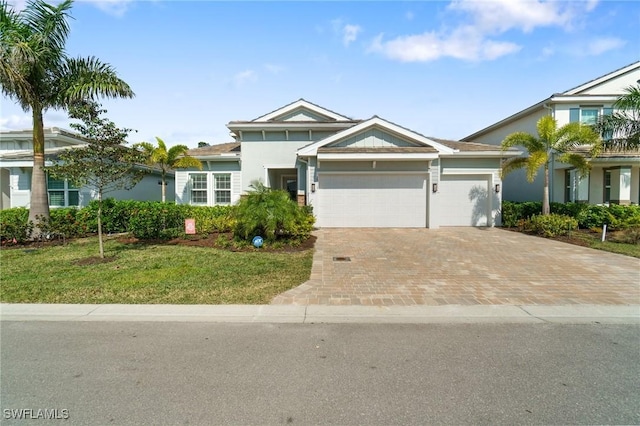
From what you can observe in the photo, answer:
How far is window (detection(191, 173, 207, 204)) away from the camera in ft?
58.3

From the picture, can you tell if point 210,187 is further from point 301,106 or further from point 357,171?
point 357,171

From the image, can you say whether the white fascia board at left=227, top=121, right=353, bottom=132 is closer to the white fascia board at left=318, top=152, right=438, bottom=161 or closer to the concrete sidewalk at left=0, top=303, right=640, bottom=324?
the white fascia board at left=318, top=152, right=438, bottom=161

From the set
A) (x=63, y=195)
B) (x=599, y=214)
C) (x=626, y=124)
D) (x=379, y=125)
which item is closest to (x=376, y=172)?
(x=379, y=125)

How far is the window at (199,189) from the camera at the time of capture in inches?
700

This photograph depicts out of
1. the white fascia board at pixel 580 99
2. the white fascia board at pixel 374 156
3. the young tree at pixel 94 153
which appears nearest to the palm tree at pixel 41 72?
the young tree at pixel 94 153

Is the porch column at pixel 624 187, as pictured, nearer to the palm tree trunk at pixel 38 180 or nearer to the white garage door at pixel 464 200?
the white garage door at pixel 464 200

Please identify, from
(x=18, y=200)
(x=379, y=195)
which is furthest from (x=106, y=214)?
(x=379, y=195)

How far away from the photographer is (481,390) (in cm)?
312

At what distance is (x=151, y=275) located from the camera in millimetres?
7320

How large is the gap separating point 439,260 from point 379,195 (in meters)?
6.85

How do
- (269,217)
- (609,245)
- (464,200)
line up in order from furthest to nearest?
(464,200) → (609,245) → (269,217)

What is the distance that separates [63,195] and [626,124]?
1030 inches

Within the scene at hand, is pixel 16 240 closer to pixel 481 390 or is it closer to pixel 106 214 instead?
pixel 106 214

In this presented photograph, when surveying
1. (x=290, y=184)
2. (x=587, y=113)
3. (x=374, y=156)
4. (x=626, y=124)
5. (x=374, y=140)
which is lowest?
(x=290, y=184)
